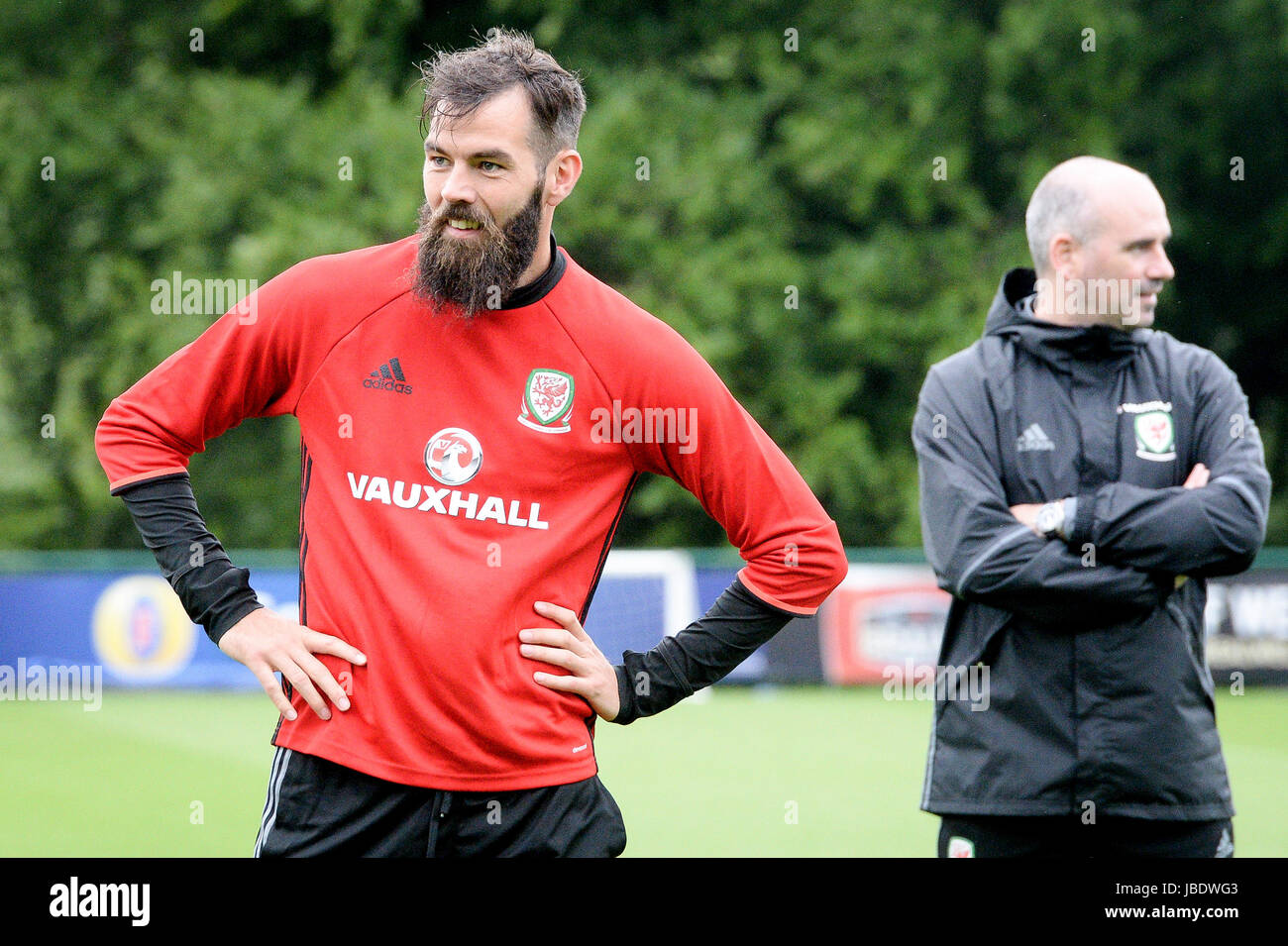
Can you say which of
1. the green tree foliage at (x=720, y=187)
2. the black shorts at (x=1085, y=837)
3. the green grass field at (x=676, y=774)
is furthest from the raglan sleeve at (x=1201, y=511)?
the green tree foliage at (x=720, y=187)

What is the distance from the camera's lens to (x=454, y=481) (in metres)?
3.35

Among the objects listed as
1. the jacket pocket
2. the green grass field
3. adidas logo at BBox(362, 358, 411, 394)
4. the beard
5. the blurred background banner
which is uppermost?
the beard

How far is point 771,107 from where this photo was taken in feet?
69.4

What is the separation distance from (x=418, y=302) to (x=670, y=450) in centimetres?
65

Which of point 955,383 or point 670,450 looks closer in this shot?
point 670,450

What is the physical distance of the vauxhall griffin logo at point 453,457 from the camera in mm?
3350

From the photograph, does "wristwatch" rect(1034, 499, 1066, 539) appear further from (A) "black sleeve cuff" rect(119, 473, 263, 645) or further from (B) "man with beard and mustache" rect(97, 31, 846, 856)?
(A) "black sleeve cuff" rect(119, 473, 263, 645)

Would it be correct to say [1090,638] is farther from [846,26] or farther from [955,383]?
[846,26]

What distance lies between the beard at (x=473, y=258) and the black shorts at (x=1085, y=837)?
1.84 meters

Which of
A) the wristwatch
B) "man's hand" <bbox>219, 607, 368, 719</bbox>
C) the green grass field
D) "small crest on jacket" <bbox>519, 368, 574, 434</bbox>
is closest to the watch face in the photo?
the wristwatch

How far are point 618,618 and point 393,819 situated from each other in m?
10.4

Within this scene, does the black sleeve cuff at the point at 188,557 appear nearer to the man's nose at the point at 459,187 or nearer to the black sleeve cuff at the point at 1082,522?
the man's nose at the point at 459,187

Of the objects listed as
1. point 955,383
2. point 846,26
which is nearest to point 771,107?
point 846,26

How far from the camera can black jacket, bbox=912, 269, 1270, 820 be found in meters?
3.90
